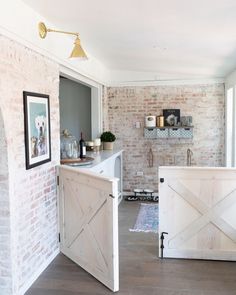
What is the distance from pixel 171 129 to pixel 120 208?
1932 mm

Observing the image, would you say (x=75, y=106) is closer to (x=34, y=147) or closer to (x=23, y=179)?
(x=34, y=147)

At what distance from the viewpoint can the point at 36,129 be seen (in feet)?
10.7

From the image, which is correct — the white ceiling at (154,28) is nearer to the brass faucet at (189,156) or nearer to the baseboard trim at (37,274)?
the brass faucet at (189,156)

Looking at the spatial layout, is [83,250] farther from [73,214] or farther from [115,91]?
[115,91]

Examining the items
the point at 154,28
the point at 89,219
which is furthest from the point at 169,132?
the point at 89,219

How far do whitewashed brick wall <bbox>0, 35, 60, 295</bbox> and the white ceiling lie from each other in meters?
0.57

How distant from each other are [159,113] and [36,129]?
397 cm

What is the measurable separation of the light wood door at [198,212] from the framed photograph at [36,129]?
1.32 meters

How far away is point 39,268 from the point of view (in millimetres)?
3383

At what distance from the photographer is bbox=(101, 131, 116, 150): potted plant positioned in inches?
256

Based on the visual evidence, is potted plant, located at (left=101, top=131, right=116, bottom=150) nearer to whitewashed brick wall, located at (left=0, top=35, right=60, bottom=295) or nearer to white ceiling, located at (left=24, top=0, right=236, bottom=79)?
white ceiling, located at (left=24, top=0, right=236, bottom=79)

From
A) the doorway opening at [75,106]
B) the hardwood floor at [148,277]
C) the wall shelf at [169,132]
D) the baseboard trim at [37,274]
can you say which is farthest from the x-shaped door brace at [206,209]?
the doorway opening at [75,106]

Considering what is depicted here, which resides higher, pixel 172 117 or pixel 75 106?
pixel 75 106

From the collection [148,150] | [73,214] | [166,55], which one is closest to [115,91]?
[148,150]
